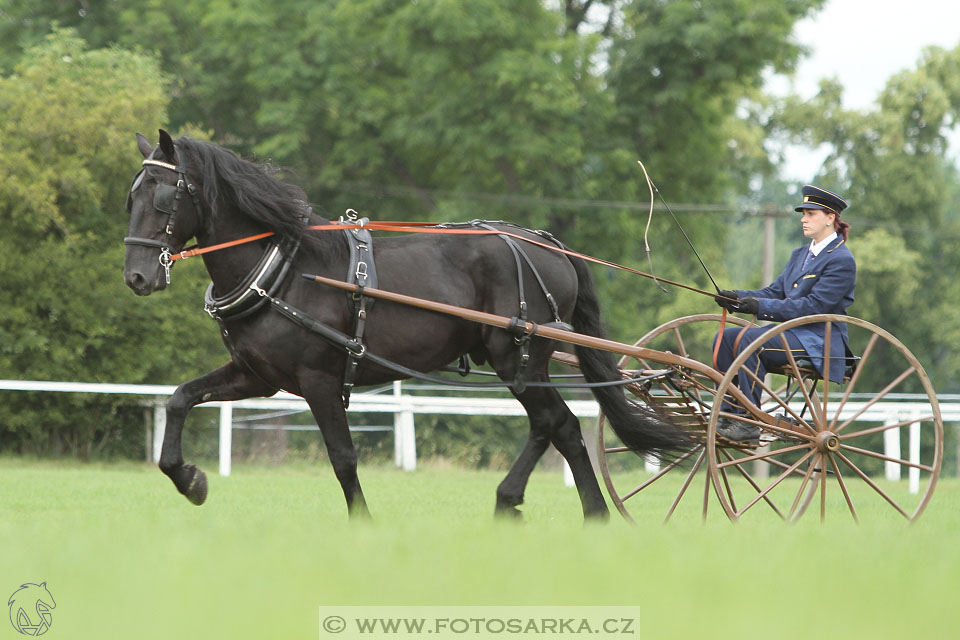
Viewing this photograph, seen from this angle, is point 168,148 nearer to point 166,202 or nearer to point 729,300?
point 166,202

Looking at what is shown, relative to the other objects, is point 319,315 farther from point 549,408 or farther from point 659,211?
point 659,211

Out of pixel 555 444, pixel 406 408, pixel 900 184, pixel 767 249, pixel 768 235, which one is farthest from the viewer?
pixel 900 184

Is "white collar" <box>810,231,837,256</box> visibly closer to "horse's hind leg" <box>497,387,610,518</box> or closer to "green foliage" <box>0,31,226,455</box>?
"horse's hind leg" <box>497,387,610,518</box>

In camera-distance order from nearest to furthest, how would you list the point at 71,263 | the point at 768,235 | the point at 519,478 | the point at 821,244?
the point at 519,478 → the point at 821,244 → the point at 71,263 → the point at 768,235

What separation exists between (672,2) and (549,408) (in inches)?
589

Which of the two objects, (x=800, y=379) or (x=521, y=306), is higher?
(x=521, y=306)

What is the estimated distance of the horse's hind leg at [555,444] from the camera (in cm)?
637

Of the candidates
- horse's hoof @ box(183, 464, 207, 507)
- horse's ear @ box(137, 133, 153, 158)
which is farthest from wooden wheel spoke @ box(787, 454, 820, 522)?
horse's ear @ box(137, 133, 153, 158)

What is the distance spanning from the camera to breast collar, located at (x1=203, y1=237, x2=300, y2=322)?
5762 millimetres

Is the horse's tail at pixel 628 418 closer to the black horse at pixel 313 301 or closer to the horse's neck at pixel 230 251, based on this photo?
the black horse at pixel 313 301

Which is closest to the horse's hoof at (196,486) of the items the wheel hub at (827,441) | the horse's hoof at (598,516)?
the horse's hoof at (598,516)

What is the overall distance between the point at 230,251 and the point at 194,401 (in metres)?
0.85

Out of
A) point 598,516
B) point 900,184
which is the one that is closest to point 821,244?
point 598,516

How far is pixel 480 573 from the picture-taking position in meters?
3.63
